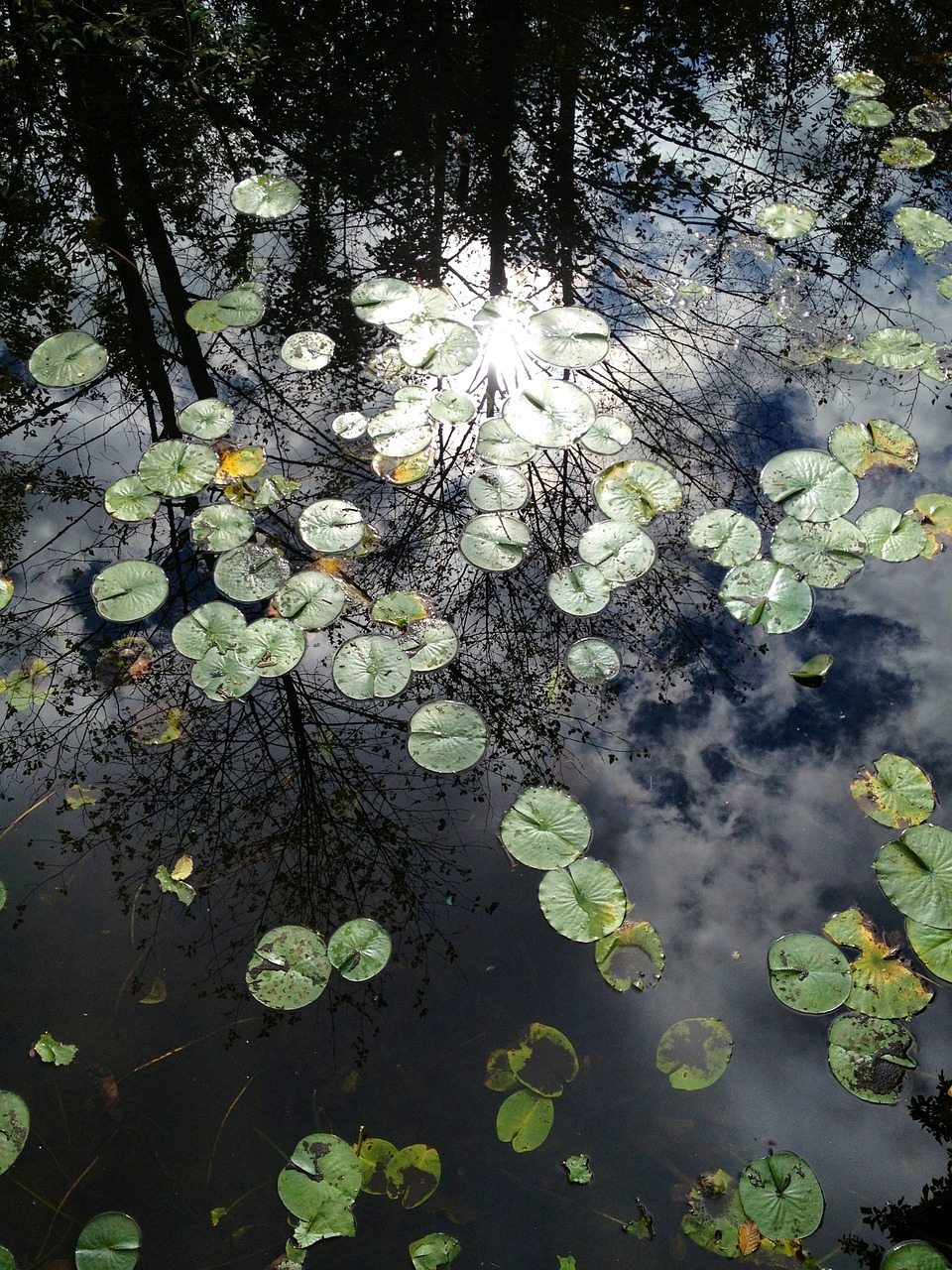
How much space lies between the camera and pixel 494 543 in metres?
2.64

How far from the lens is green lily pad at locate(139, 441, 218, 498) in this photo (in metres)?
2.80

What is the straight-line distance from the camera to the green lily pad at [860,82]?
184 inches

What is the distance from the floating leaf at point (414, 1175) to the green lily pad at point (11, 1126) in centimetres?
78

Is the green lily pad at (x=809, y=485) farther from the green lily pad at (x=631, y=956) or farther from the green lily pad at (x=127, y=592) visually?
the green lily pad at (x=127, y=592)

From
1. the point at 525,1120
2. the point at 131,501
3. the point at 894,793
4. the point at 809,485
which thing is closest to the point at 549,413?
the point at 809,485

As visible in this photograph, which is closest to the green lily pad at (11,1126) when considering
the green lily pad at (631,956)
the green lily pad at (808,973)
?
the green lily pad at (631,956)

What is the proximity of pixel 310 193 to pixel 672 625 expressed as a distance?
9.97 feet

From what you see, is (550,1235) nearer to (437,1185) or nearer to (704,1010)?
(437,1185)

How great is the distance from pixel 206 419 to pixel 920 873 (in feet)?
8.72

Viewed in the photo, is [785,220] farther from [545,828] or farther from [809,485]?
[545,828]

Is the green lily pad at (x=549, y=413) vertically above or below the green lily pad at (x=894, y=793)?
above

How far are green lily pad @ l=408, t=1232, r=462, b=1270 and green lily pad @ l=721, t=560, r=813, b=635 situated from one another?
5.99 ft

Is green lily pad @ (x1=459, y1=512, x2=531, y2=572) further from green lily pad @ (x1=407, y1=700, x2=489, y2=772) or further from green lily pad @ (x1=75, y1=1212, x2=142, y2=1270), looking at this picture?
green lily pad @ (x1=75, y1=1212, x2=142, y2=1270)

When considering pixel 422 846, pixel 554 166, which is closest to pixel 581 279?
pixel 554 166
